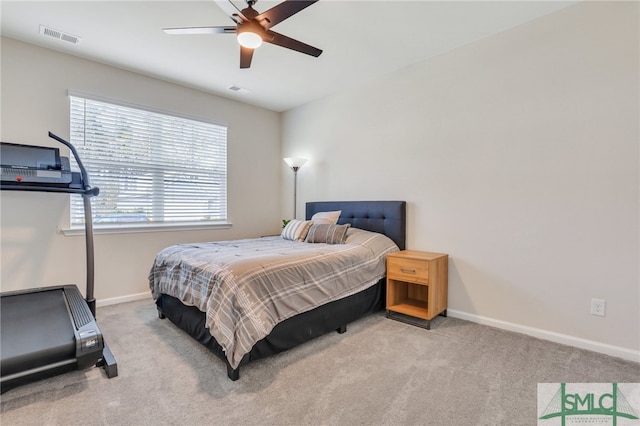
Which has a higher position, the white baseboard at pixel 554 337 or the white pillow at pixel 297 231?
the white pillow at pixel 297 231

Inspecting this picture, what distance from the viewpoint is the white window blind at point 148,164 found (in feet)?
11.0

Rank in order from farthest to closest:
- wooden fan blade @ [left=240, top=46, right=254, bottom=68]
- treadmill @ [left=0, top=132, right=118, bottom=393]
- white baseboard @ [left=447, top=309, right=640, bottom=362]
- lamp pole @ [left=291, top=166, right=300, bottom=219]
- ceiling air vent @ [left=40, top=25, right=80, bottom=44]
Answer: lamp pole @ [left=291, top=166, right=300, bottom=219] → ceiling air vent @ [left=40, top=25, right=80, bottom=44] → wooden fan blade @ [left=240, top=46, right=254, bottom=68] → white baseboard @ [left=447, top=309, right=640, bottom=362] → treadmill @ [left=0, top=132, right=118, bottom=393]

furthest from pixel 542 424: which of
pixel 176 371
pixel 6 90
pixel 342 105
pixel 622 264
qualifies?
pixel 6 90

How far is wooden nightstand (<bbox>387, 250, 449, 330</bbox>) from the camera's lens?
2.80m

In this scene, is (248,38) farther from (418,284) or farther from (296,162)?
(418,284)

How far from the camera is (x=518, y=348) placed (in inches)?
93.9

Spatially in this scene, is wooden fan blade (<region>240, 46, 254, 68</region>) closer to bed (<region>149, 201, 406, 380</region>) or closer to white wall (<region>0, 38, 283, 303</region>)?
bed (<region>149, 201, 406, 380</region>)

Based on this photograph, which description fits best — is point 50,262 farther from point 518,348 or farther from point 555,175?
point 555,175

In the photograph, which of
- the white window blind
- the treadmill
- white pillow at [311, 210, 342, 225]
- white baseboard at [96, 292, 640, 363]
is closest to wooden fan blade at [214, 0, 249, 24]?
the treadmill

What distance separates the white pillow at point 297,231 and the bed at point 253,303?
23 cm

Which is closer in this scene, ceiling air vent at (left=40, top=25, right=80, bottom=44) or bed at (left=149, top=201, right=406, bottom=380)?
bed at (left=149, top=201, right=406, bottom=380)

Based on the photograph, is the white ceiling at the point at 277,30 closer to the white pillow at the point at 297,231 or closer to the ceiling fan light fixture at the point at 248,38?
the ceiling fan light fixture at the point at 248,38

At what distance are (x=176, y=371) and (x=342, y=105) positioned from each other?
11.5 ft

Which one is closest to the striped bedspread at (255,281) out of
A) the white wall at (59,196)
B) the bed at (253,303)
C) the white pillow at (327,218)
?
the bed at (253,303)
